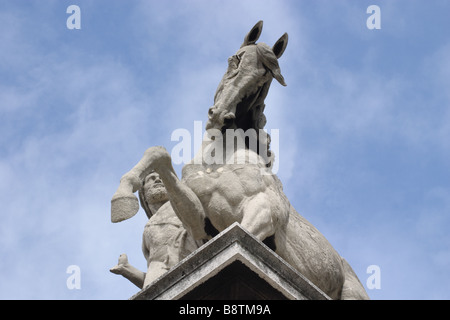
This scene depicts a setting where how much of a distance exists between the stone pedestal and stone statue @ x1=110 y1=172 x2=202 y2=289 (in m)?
3.27

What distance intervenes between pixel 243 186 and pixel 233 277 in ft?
10.1

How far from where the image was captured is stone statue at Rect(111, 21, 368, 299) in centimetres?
1305

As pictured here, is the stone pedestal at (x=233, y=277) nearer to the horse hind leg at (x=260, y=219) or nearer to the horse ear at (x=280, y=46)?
the horse hind leg at (x=260, y=219)

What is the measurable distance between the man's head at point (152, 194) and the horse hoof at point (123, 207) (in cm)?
304

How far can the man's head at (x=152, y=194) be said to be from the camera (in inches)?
608

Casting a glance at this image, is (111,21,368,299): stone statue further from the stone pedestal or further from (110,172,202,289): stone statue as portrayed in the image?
the stone pedestal

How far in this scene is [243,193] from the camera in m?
13.3

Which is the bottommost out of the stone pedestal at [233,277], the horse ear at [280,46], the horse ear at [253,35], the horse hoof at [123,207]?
the stone pedestal at [233,277]

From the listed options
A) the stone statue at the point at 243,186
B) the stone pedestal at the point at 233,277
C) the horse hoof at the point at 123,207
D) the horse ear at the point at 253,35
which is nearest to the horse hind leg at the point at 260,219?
the stone statue at the point at 243,186

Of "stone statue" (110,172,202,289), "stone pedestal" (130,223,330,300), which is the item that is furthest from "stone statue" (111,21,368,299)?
"stone pedestal" (130,223,330,300)

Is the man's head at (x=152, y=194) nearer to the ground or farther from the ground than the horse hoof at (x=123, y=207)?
farther from the ground
